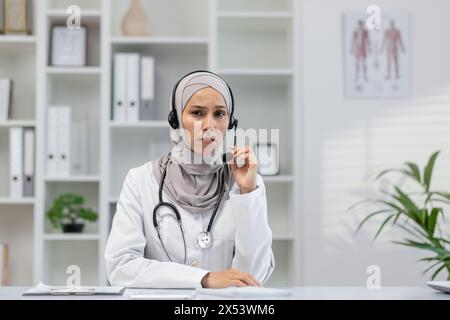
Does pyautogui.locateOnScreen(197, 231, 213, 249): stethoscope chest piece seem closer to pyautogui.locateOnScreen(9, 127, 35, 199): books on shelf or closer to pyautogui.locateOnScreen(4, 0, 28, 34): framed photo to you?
pyautogui.locateOnScreen(9, 127, 35, 199): books on shelf

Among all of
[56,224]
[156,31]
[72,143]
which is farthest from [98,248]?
[156,31]

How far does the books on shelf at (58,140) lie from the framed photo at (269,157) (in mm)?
901

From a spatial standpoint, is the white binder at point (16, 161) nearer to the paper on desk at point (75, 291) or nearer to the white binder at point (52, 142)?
the white binder at point (52, 142)

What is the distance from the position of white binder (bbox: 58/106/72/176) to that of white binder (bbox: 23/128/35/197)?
132 millimetres

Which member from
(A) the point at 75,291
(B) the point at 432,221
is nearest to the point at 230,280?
(A) the point at 75,291

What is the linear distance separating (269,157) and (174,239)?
1.60 metres

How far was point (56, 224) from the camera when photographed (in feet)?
10.6

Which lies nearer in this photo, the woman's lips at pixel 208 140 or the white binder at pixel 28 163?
the woman's lips at pixel 208 140

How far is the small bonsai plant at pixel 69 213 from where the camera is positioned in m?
3.17

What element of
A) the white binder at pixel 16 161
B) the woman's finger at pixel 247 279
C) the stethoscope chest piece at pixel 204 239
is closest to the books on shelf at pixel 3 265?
the white binder at pixel 16 161

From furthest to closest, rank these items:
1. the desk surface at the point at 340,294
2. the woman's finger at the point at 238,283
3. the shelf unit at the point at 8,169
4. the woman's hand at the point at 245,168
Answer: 1. the shelf unit at the point at 8,169
2. the woman's hand at the point at 245,168
3. the woman's finger at the point at 238,283
4. the desk surface at the point at 340,294

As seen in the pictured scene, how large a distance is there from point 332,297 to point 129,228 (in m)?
0.70
